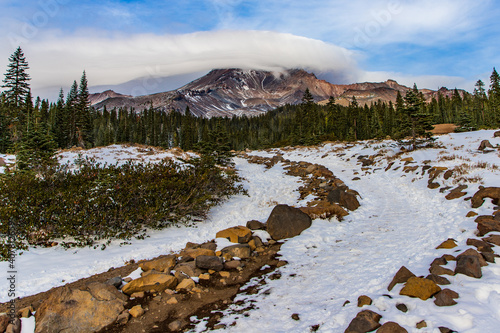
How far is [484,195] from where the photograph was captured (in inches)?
343

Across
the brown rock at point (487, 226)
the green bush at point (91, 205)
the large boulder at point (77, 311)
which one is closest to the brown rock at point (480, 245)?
the brown rock at point (487, 226)

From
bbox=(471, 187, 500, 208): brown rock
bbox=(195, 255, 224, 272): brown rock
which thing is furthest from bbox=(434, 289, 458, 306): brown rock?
bbox=(471, 187, 500, 208): brown rock

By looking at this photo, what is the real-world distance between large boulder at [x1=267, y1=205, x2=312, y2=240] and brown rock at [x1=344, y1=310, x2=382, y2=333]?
17.4ft

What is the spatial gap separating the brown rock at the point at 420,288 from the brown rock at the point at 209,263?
164 inches

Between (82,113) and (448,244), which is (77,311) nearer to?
(448,244)

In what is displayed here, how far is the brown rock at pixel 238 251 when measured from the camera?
7566 millimetres

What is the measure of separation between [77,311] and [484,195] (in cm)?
1210

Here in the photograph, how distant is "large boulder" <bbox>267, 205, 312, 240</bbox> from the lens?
9281 millimetres

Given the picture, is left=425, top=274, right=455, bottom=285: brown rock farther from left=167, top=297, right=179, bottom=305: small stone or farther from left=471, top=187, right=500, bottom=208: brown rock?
left=471, top=187, right=500, bottom=208: brown rock

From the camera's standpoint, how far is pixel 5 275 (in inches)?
241

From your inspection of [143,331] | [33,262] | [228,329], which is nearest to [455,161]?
[228,329]

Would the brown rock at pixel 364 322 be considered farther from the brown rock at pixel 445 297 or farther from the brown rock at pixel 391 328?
the brown rock at pixel 445 297

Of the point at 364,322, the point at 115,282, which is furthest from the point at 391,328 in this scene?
the point at 115,282

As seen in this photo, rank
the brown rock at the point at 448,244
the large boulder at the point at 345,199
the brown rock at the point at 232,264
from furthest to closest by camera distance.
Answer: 1. the large boulder at the point at 345,199
2. the brown rock at the point at 232,264
3. the brown rock at the point at 448,244
